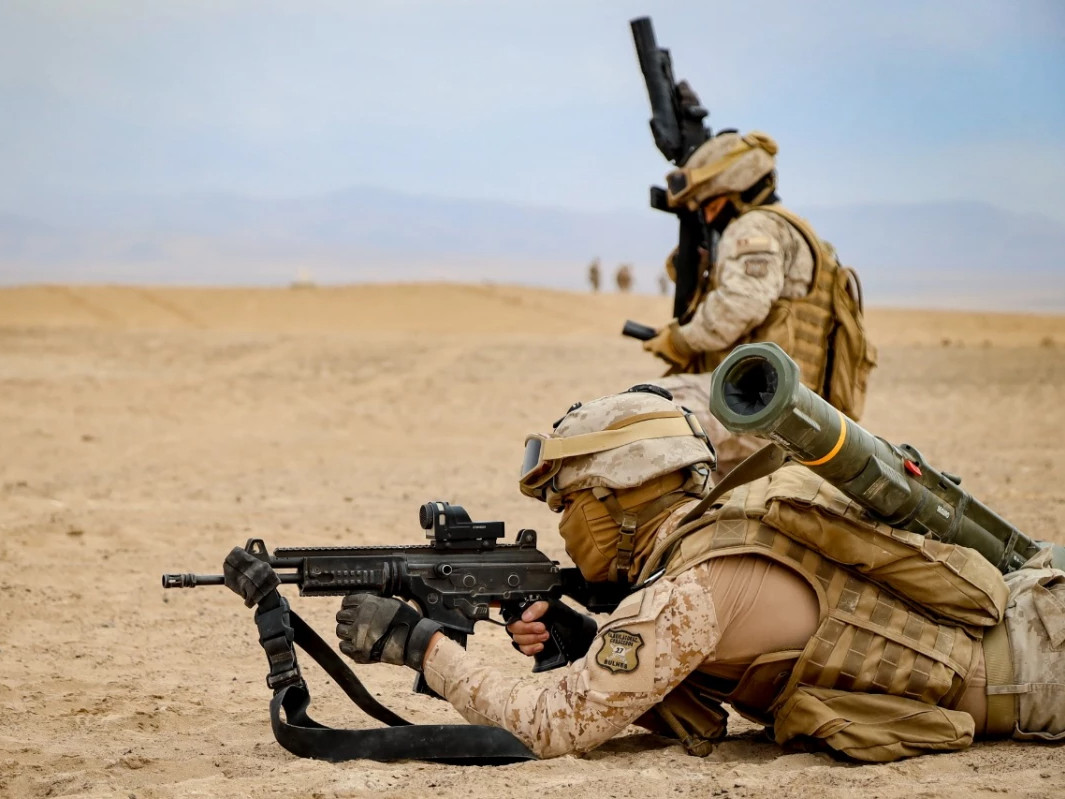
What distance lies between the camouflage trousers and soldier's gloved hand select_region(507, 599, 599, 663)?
1208 millimetres

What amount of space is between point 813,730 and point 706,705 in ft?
1.53

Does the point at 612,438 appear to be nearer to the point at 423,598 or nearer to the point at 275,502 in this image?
the point at 423,598

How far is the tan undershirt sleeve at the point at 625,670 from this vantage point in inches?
143

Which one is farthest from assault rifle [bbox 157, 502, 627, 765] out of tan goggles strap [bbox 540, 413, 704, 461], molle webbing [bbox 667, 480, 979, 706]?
molle webbing [bbox 667, 480, 979, 706]

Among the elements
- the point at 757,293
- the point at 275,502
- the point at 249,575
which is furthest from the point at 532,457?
the point at 275,502

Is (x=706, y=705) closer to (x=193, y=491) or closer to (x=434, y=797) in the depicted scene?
(x=434, y=797)

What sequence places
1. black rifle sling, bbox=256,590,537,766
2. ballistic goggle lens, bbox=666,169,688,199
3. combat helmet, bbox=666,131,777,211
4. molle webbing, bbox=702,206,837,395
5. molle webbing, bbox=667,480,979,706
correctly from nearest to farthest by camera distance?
molle webbing, bbox=667,480,979,706
black rifle sling, bbox=256,590,537,766
molle webbing, bbox=702,206,837,395
combat helmet, bbox=666,131,777,211
ballistic goggle lens, bbox=666,169,688,199

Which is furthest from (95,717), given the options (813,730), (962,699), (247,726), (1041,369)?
(1041,369)

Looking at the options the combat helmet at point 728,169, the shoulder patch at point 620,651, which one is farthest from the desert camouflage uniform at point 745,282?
the shoulder patch at point 620,651

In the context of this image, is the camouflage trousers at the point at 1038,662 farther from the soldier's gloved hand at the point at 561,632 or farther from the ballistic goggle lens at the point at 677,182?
the ballistic goggle lens at the point at 677,182

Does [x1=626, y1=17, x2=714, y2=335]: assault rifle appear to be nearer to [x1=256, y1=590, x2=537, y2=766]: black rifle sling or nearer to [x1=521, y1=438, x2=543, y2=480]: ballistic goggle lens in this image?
[x1=521, y1=438, x2=543, y2=480]: ballistic goggle lens

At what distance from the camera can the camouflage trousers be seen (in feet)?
12.5

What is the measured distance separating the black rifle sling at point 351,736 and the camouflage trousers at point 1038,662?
4.48ft

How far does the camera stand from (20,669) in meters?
5.45
